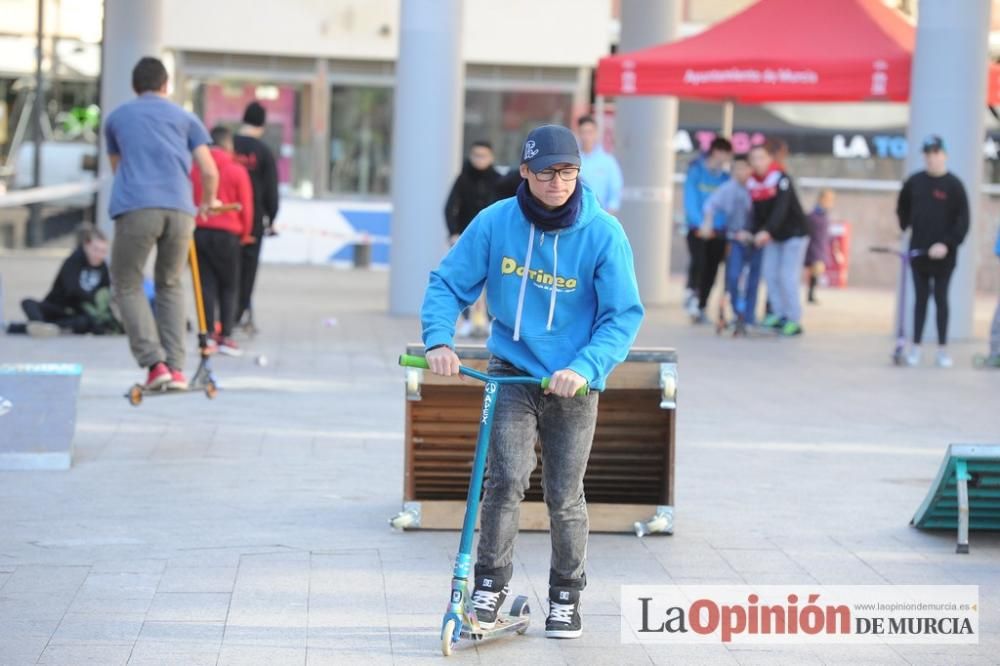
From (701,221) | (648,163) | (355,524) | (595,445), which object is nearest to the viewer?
(595,445)

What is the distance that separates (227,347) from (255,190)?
218 cm

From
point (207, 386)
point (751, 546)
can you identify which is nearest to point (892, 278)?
point (207, 386)

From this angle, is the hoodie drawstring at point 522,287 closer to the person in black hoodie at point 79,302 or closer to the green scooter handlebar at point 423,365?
the green scooter handlebar at point 423,365

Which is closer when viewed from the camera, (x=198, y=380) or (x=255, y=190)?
(x=198, y=380)

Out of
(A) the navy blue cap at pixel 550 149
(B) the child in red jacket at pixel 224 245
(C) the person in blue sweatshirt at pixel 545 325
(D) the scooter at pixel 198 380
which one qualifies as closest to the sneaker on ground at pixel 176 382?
(D) the scooter at pixel 198 380

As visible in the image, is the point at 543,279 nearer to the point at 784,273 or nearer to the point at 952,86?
the point at 784,273

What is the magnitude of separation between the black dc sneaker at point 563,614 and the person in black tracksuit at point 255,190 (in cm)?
956

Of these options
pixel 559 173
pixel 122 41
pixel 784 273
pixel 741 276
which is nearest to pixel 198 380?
pixel 559 173

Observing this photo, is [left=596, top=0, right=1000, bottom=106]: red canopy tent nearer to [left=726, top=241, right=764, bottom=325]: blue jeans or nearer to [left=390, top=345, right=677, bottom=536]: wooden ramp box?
[left=726, top=241, right=764, bottom=325]: blue jeans

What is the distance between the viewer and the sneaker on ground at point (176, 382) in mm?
10117

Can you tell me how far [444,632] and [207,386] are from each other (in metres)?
5.36

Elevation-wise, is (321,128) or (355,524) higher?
(321,128)

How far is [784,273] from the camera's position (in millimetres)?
17594

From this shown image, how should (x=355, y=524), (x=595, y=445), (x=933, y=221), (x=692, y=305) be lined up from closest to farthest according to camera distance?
(x=595, y=445) < (x=355, y=524) < (x=933, y=221) < (x=692, y=305)
